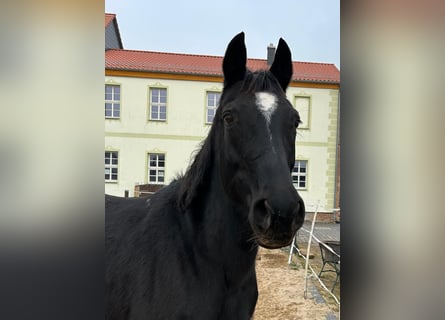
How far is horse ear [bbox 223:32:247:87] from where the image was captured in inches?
45.9

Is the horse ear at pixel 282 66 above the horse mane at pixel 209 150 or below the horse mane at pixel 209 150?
above

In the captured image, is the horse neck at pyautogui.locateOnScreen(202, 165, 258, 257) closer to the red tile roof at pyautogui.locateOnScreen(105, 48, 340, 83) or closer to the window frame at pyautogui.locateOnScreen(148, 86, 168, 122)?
the red tile roof at pyautogui.locateOnScreen(105, 48, 340, 83)

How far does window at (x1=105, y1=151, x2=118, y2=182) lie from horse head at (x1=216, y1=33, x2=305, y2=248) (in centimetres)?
724

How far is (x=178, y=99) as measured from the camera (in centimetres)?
764

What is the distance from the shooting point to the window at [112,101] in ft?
25.9

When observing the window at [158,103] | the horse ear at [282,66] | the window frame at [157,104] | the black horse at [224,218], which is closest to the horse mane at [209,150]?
the black horse at [224,218]

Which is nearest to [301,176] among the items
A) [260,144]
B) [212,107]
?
[212,107]

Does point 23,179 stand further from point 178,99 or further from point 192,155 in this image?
point 178,99

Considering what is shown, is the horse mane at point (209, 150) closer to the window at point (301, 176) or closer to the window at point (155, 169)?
the window at point (301, 176)

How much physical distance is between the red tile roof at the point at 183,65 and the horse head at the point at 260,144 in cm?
595

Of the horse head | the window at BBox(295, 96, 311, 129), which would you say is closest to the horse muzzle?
the horse head

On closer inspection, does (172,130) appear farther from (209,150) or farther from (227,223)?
(227,223)

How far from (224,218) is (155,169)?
7.90 metres

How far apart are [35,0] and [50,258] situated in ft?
1.96
